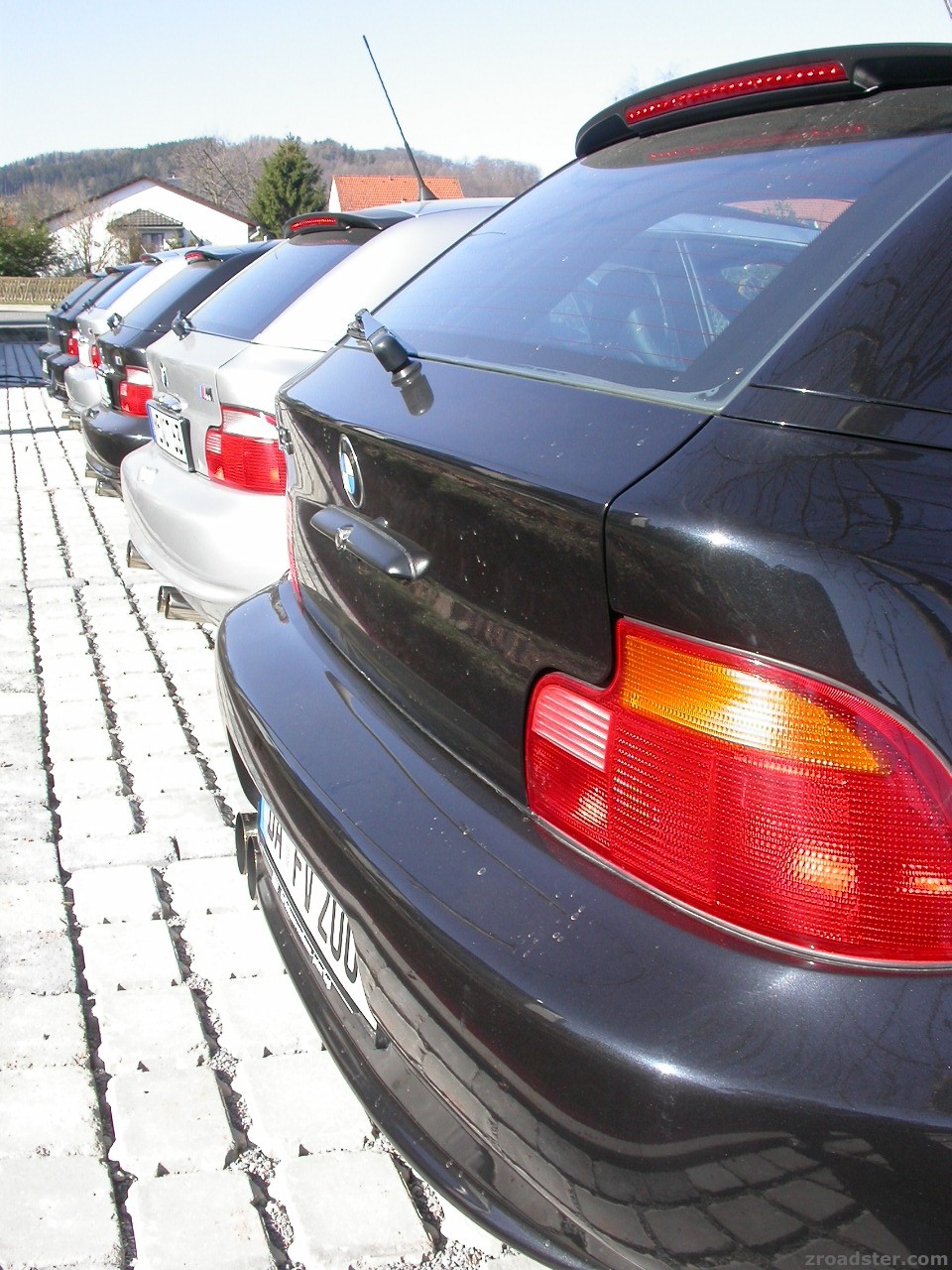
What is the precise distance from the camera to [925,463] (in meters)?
1.23

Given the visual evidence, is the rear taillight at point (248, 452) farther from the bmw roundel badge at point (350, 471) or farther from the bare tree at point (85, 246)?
the bare tree at point (85, 246)

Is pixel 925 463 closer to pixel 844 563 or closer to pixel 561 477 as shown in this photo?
pixel 844 563

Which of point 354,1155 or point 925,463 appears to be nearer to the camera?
point 925,463

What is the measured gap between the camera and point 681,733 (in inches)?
51.6

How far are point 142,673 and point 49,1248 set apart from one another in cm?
297

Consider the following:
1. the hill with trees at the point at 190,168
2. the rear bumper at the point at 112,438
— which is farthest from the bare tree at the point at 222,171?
the rear bumper at the point at 112,438

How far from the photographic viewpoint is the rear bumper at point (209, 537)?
383 centimetres

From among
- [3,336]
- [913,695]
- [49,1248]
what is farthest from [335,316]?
[3,336]

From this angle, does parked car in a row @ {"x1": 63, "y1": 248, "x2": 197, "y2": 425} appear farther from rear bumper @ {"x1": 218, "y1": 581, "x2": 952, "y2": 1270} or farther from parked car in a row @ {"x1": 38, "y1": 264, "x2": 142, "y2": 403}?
rear bumper @ {"x1": 218, "y1": 581, "x2": 952, "y2": 1270}

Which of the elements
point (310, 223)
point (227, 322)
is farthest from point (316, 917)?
point (310, 223)

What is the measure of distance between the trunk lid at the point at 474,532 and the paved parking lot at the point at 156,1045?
3.03ft

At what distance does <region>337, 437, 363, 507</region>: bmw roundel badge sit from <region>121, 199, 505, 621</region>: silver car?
5.84 feet

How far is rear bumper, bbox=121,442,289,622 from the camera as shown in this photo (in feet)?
12.6

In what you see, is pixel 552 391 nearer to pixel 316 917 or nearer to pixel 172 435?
pixel 316 917
